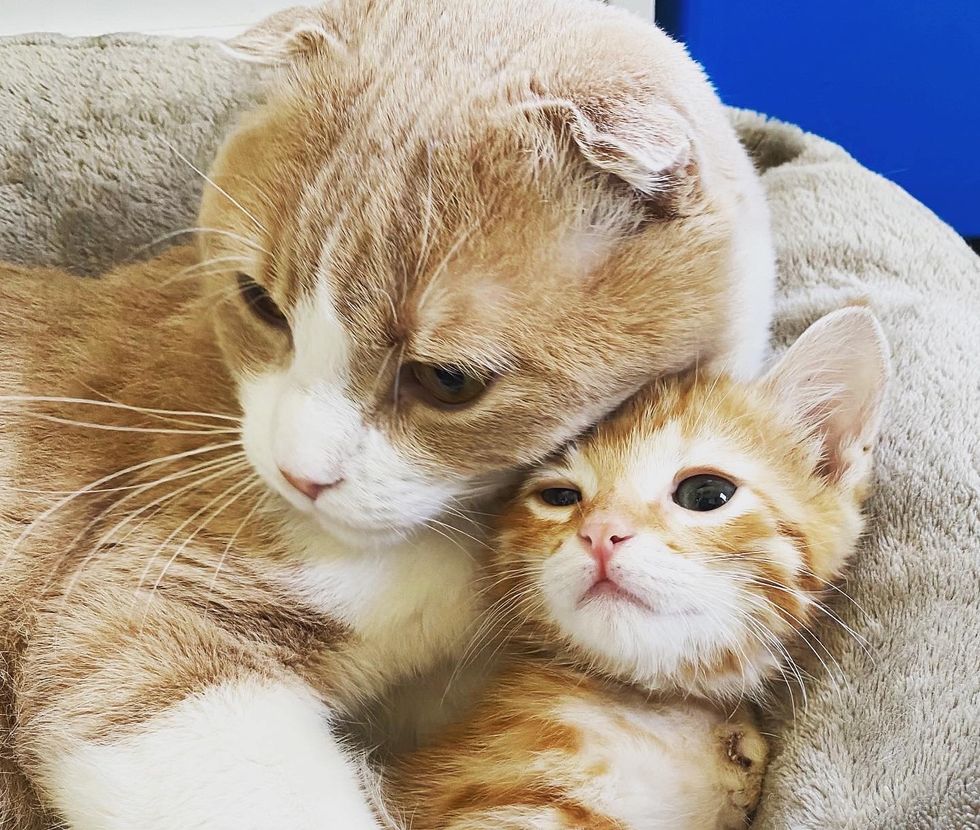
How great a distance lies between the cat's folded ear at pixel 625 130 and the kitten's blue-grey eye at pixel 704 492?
0.88ft

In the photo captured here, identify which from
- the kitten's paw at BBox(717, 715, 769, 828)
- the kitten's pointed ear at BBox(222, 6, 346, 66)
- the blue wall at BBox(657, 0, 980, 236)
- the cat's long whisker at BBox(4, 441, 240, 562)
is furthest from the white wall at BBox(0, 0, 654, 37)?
the kitten's paw at BBox(717, 715, 769, 828)

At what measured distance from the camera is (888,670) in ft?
2.89

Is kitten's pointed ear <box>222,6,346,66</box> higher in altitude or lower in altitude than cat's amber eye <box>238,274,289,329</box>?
higher

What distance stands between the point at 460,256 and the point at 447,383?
0.34 ft

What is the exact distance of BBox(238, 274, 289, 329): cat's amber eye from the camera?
2.97 feet

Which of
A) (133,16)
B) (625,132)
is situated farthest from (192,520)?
(133,16)

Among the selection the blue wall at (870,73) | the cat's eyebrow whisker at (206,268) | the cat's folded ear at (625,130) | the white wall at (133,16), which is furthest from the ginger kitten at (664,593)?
the white wall at (133,16)

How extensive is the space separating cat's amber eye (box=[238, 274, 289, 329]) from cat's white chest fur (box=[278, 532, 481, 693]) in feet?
0.68

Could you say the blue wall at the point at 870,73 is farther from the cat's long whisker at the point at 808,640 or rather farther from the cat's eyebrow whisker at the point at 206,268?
the cat's long whisker at the point at 808,640

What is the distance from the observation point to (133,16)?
2.02 metres

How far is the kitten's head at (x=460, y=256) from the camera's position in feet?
2.59

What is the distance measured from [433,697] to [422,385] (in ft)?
1.37

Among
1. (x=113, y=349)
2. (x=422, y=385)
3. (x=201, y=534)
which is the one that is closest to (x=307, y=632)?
(x=201, y=534)

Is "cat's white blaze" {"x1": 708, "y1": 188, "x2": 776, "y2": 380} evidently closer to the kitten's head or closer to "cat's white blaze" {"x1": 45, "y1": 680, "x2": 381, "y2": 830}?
the kitten's head
